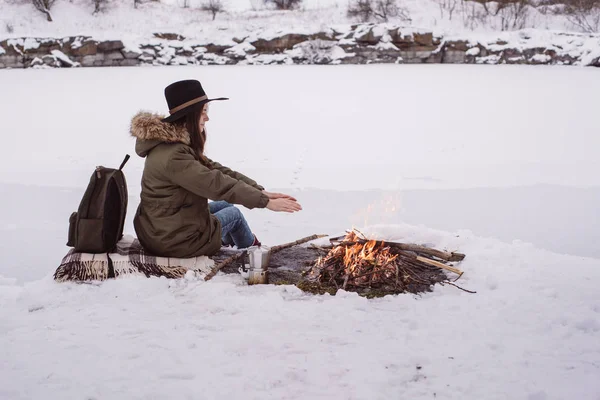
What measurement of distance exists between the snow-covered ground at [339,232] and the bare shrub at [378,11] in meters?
6.38

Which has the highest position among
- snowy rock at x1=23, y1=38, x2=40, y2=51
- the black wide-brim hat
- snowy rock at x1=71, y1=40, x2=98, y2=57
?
snowy rock at x1=23, y1=38, x2=40, y2=51

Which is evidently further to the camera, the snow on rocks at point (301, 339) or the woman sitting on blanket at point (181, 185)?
the woman sitting on blanket at point (181, 185)

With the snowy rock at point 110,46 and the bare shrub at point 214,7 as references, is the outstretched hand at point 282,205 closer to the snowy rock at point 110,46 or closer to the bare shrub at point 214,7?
the snowy rock at point 110,46

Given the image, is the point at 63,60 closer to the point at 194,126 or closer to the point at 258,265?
the point at 194,126

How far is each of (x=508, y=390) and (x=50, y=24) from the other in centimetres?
2352

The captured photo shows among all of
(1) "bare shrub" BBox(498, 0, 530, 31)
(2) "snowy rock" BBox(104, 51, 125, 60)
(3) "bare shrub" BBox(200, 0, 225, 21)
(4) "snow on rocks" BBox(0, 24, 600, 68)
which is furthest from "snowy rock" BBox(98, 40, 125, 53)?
(1) "bare shrub" BBox(498, 0, 530, 31)

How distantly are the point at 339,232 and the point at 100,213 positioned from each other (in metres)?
3.01

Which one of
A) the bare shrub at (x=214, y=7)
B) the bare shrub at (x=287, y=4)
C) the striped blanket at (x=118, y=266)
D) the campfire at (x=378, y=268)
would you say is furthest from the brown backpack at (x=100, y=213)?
the bare shrub at (x=287, y=4)

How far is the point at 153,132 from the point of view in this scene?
3.57 meters

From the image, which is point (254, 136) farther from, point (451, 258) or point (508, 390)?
point (508, 390)

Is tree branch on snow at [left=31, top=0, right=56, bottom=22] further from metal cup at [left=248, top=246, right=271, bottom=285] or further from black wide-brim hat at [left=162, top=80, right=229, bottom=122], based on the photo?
metal cup at [left=248, top=246, right=271, bottom=285]

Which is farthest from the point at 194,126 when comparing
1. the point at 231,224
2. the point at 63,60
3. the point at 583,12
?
the point at 583,12

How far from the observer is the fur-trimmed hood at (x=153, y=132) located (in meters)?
3.57

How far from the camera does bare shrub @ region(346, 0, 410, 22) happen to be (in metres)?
21.0
